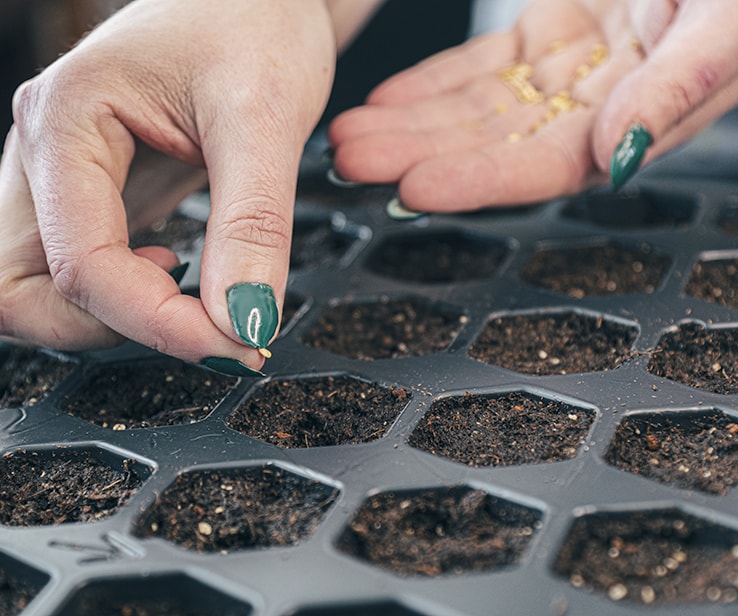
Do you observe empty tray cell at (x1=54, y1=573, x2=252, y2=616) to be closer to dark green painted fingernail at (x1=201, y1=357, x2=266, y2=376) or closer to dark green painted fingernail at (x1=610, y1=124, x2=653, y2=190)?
dark green painted fingernail at (x1=201, y1=357, x2=266, y2=376)

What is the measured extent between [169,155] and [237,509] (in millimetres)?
385

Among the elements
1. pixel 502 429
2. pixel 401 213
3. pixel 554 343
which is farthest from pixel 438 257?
pixel 502 429

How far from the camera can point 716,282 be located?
80cm

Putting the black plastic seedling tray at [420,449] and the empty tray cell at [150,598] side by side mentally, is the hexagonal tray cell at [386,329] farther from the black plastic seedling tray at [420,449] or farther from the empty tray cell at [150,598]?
the empty tray cell at [150,598]

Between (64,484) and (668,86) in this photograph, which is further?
(668,86)

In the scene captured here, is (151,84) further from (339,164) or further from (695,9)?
(695,9)

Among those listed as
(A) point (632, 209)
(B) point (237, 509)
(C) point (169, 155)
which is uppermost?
(C) point (169, 155)

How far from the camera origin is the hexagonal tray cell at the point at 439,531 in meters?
0.51

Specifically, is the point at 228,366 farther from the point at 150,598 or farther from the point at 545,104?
the point at 545,104

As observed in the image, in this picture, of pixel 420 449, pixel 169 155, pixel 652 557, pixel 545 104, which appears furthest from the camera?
pixel 545 104

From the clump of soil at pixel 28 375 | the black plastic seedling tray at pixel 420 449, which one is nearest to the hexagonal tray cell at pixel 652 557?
the black plastic seedling tray at pixel 420 449

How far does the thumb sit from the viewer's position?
0.79 meters

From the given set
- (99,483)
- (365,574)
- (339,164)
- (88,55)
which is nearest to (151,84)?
(88,55)

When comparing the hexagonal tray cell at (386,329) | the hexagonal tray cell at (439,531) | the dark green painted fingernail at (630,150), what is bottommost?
the hexagonal tray cell at (386,329)
